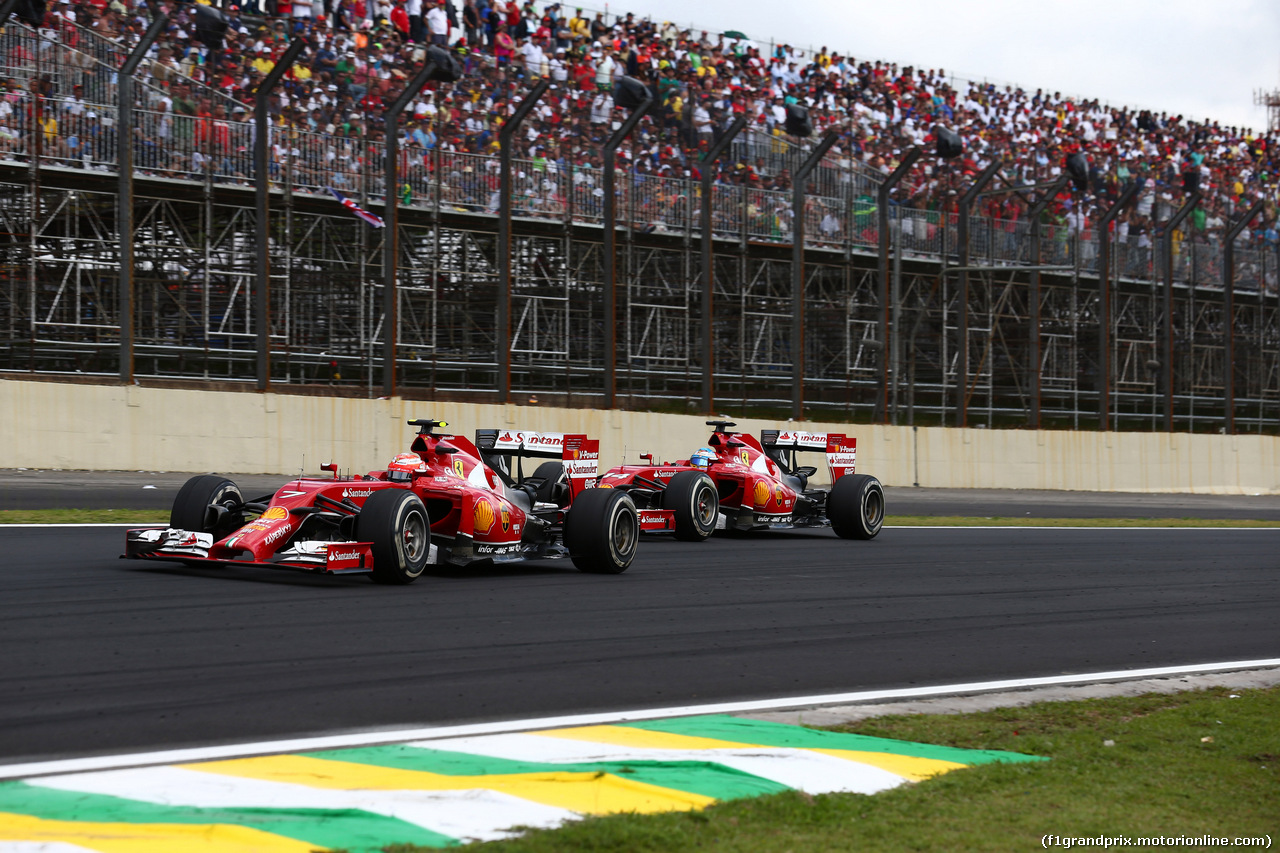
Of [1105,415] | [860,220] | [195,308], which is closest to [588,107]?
[860,220]

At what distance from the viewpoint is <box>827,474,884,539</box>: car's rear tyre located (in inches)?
639

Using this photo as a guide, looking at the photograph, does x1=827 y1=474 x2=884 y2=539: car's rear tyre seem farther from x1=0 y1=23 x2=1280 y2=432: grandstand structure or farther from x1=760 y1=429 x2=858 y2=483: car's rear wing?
x1=0 y1=23 x2=1280 y2=432: grandstand structure

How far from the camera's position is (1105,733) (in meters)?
6.22

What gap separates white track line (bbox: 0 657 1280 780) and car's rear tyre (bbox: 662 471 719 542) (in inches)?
276

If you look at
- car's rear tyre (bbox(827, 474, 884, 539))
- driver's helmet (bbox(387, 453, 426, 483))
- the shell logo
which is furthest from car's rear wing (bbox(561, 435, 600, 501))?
car's rear tyre (bbox(827, 474, 884, 539))

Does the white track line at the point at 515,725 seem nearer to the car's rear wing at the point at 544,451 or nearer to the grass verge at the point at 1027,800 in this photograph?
the grass verge at the point at 1027,800

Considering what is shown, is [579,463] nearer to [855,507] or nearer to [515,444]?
[515,444]

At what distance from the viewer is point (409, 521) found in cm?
1013

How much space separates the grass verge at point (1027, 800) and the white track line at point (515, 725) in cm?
54

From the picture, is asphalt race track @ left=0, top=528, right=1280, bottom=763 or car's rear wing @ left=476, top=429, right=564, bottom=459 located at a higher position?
car's rear wing @ left=476, top=429, right=564, bottom=459

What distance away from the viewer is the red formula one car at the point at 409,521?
981cm

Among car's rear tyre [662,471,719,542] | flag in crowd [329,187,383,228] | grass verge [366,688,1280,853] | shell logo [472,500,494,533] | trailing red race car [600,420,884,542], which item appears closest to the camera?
grass verge [366,688,1280,853]

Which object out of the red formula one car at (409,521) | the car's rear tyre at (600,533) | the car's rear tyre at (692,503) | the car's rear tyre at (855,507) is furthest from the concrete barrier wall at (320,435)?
the car's rear tyre at (600,533)

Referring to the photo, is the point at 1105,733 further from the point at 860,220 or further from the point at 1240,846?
the point at 860,220
